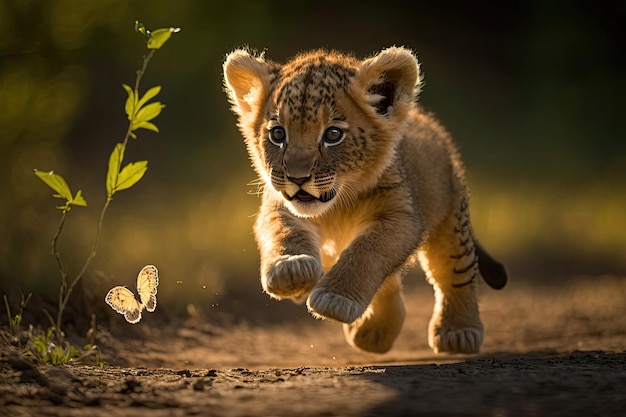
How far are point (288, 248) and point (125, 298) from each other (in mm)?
858

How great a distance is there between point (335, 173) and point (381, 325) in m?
1.91

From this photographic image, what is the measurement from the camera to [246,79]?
502 cm

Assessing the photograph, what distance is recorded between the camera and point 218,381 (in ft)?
11.2

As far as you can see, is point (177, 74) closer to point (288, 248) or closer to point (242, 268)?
point (242, 268)

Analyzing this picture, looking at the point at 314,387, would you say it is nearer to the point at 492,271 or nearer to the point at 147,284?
the point at 147,284

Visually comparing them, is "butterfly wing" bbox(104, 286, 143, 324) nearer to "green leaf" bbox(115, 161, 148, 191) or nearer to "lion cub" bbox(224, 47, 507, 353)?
"green leaf" bbox(115, 161, 148, 191)

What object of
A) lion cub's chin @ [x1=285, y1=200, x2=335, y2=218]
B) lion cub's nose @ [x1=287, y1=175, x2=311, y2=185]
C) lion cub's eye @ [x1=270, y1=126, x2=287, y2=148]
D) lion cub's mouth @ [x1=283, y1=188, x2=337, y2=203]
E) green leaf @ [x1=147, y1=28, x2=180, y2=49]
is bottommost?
lion cub's chin @ [x1=285, y1=200, x2=335, y2=218]

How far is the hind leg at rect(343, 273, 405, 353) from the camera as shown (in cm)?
592

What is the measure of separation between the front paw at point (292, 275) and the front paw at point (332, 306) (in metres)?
0.08

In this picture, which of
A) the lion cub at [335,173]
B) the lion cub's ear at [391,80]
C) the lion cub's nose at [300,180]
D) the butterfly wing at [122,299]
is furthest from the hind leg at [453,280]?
Answer: the butterfly wing at [122,299]

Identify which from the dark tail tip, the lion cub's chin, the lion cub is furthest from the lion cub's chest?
the dark tail tip

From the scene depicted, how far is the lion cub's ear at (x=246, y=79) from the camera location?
483 cm

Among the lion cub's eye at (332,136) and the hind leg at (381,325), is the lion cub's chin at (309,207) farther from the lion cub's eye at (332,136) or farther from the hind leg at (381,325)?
the hind leg at (381,325)

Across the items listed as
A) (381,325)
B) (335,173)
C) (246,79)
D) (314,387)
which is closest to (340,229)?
(335,173)
